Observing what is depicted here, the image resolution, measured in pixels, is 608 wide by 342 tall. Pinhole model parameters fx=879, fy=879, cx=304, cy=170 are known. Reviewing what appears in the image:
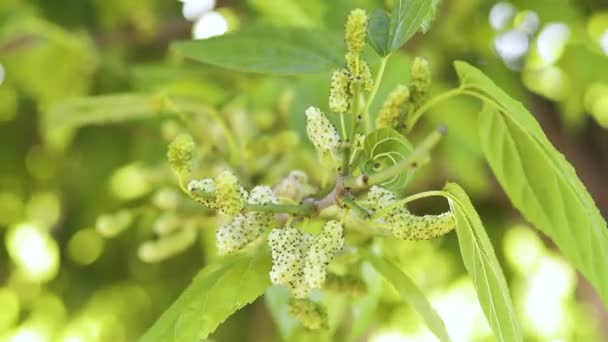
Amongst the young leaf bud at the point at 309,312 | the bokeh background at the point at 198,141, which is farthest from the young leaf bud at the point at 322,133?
the bokeh background at the point at 198,141

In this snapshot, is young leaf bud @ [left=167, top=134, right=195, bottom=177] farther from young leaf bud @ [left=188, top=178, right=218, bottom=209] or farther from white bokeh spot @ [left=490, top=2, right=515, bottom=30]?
white bokeh spot @ [left=490, top=2, right=515, bottom=30]

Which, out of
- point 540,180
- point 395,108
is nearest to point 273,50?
point 395,108

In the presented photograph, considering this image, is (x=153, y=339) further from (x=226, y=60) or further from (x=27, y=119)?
(x=27, y=119)

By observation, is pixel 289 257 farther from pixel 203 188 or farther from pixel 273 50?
pixel 273 50

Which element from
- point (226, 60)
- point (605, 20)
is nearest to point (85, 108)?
point (226, 60)

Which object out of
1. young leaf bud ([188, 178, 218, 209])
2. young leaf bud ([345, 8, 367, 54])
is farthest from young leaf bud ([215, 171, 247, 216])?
young leaf bud ([345, 8, 367, 54])
